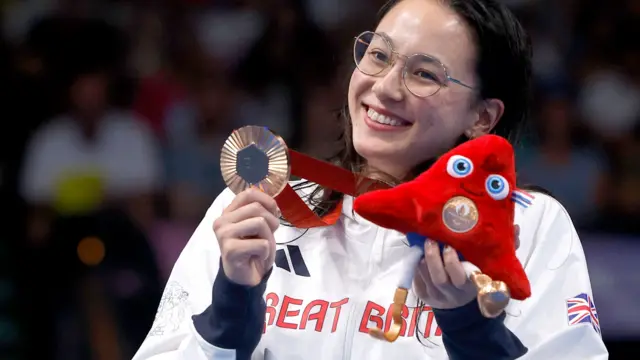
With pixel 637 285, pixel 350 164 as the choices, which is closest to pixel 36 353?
pixel 350 164

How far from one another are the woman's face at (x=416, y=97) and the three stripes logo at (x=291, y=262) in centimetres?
20

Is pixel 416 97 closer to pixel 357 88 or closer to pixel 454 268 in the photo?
pixel 357 88

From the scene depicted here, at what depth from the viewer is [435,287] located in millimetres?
1218

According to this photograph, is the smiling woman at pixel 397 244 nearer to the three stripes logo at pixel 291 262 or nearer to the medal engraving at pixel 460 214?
the three stripes logo at pixel 291 262

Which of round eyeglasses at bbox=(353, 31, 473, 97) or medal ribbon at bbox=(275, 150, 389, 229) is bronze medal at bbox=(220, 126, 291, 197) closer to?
medal ribbon at bbox=(275, 150, 389, 229)

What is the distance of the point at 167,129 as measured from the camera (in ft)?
10.9

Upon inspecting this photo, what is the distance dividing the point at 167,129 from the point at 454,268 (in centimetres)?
227

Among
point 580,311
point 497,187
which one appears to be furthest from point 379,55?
point 580,311

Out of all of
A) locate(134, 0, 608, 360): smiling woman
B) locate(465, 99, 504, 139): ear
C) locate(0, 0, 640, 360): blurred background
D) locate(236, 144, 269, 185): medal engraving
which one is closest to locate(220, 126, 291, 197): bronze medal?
locate(236, 144, 269, 185): medal engraving

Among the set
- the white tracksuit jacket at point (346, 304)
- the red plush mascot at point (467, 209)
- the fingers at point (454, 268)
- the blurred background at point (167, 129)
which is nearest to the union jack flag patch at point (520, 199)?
the red plush mascot at point (467, 209)

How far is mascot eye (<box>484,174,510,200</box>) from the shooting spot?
120 cm

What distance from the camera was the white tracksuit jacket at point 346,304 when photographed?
1418 mm

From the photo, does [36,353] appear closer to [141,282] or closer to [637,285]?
[141,282]

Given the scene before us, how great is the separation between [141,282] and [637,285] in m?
1.50
